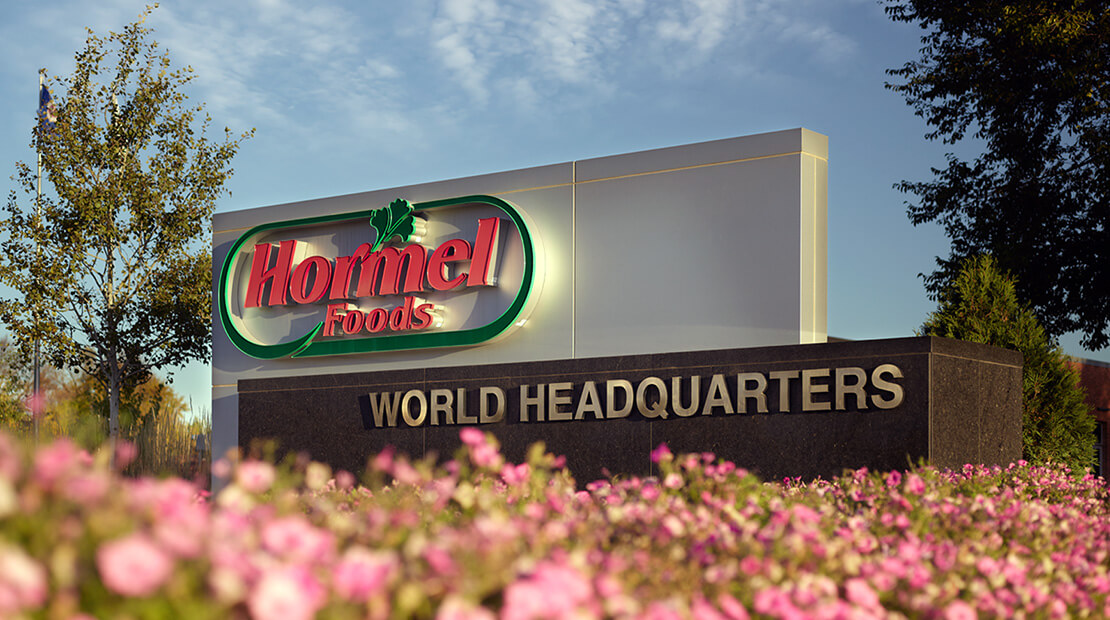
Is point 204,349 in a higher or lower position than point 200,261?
lower

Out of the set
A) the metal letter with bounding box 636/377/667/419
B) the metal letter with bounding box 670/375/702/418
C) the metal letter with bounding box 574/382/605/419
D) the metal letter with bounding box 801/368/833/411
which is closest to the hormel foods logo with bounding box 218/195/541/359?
the metal letter with bounding box 574/382/605/419

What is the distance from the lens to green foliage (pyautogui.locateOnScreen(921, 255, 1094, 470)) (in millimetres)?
16938

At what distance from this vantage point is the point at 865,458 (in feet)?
40.3

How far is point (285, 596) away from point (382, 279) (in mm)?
14190

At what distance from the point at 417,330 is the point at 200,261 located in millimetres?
16236

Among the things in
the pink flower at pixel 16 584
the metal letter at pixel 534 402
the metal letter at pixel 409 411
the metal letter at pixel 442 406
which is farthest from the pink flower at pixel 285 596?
the metal letter at pixel 409 411

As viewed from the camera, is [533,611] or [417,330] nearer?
[533,611]

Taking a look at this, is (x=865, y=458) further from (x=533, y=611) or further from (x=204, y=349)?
(x=204, y=349)

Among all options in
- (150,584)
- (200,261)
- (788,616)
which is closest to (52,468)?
(150,584)

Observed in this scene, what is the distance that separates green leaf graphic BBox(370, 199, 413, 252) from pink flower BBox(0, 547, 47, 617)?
45.3 feet

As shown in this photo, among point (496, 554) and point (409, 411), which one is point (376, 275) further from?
point (496, 554)

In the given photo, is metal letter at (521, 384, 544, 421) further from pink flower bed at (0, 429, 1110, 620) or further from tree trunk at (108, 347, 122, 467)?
tree trunk at (108, 347, 122, 467)

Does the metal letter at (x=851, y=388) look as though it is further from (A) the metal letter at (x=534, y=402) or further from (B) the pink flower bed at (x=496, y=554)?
(B) the pink flower bed at (x=496, y=554)

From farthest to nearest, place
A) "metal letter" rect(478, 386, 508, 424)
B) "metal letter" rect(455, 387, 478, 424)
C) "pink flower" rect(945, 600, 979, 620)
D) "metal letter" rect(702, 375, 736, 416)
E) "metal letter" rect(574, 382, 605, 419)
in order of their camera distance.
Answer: "metal letter" rect(455, 387, 478, 424) → "metal letter" rect(478, 386, 508, 424) → "metal letter" rect(574, 382, 605, 419) → "metal letter" rect(702, 375, 736, 416) → "pink flower" rect(945, 600, 979, 620)
